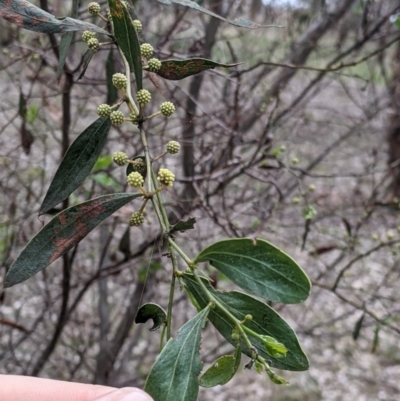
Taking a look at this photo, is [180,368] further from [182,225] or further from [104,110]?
[104,110]

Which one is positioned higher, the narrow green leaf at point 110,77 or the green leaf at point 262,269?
the narrow green leaf at point 110,77

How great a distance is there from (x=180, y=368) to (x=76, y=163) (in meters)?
0.28

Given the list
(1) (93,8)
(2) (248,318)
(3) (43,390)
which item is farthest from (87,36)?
(3) (43,390)

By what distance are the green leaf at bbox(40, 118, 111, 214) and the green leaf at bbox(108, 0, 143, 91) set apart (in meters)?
0.10

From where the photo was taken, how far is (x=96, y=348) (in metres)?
2.71

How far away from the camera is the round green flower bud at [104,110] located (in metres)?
0.60

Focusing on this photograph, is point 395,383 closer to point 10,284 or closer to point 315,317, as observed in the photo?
point 315,317

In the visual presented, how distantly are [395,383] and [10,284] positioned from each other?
2.83 metres

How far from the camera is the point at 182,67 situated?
0.63 meters

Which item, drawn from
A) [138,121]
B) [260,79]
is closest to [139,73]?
[138,121]

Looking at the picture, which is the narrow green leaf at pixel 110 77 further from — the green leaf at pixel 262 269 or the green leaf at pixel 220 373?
the green leaf at pixel 220 373

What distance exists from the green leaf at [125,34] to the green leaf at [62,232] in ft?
0.52

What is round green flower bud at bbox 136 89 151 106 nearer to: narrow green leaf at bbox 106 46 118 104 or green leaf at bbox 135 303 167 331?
green leaf at bbox 135 303 167 331

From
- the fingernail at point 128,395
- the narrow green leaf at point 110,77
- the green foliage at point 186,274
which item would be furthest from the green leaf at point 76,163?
the narrow green leaf at point 110,77
